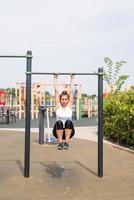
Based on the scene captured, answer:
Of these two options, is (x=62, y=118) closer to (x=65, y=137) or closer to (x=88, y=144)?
(x=65, y=137)

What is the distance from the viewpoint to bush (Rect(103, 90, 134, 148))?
1346cm

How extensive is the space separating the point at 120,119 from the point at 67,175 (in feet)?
18.1

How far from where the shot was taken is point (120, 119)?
14.3 metres

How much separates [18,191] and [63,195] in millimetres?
760

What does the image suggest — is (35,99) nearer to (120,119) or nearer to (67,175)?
(120,119)

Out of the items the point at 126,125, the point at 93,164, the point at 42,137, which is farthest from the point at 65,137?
the point at 42,137

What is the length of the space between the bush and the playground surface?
0.60 m

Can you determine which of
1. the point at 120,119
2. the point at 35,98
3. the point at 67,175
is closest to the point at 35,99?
the point at 35,98

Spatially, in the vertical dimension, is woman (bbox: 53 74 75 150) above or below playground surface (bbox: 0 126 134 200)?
above

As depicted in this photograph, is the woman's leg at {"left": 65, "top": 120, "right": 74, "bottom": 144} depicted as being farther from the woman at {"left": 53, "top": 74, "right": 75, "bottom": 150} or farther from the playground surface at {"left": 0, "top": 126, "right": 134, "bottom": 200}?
the playground surface at {"left": 0, "top": 126, "right": 134, "bottom": 200}

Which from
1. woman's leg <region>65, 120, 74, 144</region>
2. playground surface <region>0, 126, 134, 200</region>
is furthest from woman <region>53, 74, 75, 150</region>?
playground surface <region>0, 126, 134, 200</region>

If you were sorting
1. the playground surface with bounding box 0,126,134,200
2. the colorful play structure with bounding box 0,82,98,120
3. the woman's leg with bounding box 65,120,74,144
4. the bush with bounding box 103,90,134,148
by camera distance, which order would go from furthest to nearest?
1. the colorful play structure with bounding box 0,82,98,120
2. the bush with bounding box 103,90,134,148
3. the woman's leg with bounding box 65,120,74,144
4. the playground surface with bounding box 0,126,134,200

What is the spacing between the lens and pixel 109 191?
7660 millimetres

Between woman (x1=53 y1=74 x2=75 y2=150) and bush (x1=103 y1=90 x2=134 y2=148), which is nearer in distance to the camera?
woman (x1=53 y1=74 x2=75 y2=150)
